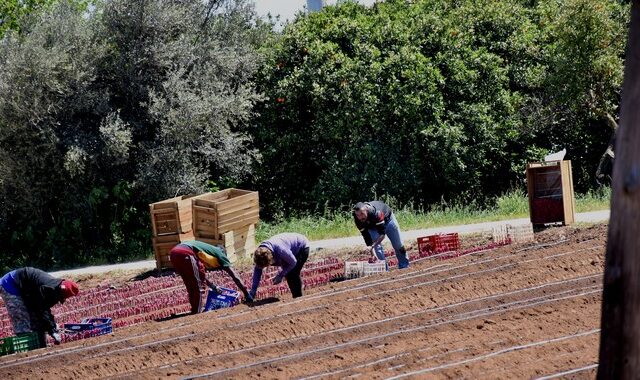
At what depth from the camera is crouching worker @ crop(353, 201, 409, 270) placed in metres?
14.2

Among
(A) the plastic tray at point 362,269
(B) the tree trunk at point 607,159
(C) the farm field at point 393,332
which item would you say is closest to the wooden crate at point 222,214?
(C) the farm field at point 393,332

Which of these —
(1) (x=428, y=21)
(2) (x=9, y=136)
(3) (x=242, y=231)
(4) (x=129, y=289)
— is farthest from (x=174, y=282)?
(1) (x=428, y=21)

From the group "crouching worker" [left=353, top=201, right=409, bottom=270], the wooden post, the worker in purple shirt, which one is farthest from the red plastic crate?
the wooden post

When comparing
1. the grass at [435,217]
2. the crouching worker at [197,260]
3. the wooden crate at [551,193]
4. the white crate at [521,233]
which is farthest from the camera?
the grass at [435,217]

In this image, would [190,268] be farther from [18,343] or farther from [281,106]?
[281,106]

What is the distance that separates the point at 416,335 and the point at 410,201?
41.1ft

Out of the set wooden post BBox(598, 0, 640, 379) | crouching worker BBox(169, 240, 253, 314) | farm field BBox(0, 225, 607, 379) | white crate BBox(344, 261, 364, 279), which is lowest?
farm field BBox(0, 225, 607, 379)

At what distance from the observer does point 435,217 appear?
21.8 metres

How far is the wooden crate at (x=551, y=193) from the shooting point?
58.8 feet

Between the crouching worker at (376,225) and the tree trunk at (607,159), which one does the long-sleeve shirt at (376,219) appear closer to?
the crouching worker at (376,225)

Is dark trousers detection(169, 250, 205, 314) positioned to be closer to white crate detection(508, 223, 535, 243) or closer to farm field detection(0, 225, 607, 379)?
farm field detection(0, 225, 607, 379)

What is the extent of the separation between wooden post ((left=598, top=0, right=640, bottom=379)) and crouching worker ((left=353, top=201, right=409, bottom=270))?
8.45 m

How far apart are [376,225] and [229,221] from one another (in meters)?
4.86

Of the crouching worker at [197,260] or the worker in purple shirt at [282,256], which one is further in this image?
the crouching worker at [197,260]
